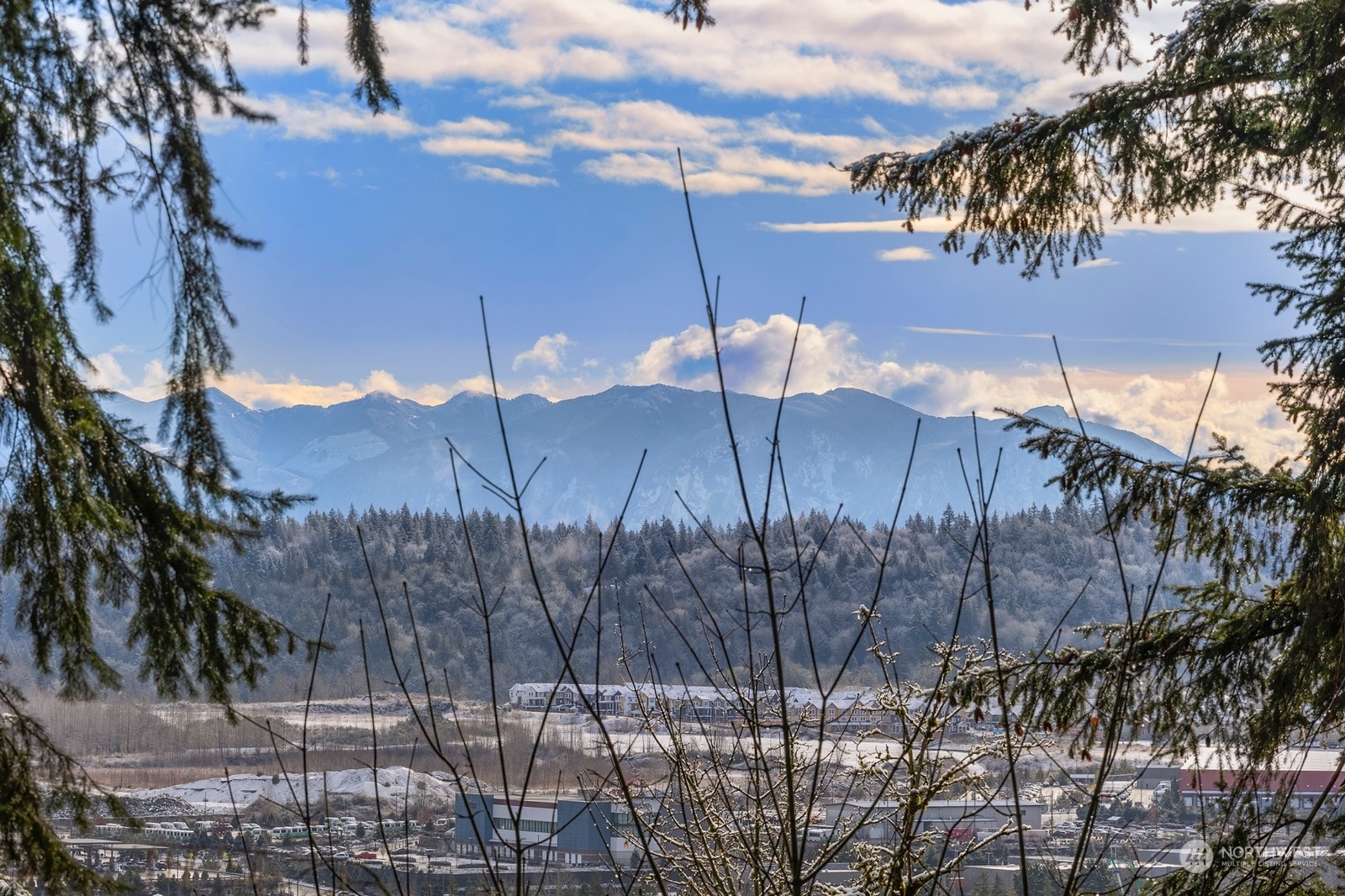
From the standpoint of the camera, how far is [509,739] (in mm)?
49719

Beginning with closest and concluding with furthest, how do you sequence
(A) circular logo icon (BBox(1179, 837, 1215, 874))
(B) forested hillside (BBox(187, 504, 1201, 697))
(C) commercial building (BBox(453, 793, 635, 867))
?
(C) commercial building (BBox(453, 793, 635, 867))
(A) circular logo icon (BBox(1179, 837, 1215, 874))
(B) forested hillside (BBox(187, 504, 1201, 697))

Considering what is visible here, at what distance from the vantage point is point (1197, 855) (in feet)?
8.70

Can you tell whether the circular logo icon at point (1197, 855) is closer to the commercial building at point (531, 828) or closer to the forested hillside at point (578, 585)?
the commercial building at point (531, 828)

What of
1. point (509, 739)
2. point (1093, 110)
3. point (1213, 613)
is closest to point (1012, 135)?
point (1093, 110)

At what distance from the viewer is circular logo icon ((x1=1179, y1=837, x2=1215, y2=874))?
7.16 feet

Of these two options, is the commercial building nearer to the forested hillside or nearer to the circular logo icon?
the circular logo icon

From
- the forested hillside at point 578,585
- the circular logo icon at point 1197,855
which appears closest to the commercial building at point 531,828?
the circular logo icon at point 1197,855

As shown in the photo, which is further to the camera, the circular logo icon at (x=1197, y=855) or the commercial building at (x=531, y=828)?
the circular logo icon at (x=1197, y=855)

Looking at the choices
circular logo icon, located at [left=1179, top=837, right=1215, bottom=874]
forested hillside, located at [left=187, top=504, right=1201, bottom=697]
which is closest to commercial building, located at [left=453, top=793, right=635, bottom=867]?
circular logo icon, located at [left=1179, top=837, right=1215, bottom=874]

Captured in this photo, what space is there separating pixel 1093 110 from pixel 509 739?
48.9 m

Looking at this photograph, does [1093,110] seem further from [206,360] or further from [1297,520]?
[206,360]

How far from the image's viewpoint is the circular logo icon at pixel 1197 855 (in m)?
2.18

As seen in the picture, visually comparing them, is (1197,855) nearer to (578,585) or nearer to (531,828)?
(531,828)

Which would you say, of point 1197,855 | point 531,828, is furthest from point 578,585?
point 1197,855
